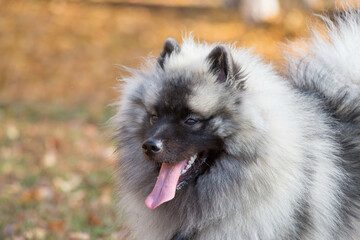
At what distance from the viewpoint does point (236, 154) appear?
3.21m

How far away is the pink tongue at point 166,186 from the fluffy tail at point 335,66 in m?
1.31

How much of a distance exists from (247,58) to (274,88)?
337mm

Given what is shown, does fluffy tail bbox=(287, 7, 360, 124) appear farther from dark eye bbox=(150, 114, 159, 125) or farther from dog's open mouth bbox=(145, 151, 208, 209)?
dark eye bbox=(150, 114, 159, 125)

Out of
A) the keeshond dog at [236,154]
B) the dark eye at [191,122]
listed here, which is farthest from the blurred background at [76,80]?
the dark eye at [191,122]

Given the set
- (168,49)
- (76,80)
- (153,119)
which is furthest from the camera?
(76,80)

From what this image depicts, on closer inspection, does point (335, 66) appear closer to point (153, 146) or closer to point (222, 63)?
point (222, 63)

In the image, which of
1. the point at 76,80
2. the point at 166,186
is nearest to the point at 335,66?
the point at 166,186

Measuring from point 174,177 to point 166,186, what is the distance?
8cm

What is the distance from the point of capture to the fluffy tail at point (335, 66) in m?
Result: 3.71

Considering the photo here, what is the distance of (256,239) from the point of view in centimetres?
317

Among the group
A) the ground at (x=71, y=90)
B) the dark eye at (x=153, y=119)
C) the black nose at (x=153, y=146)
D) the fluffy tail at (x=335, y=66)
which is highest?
the fluffy tail at (x=335, y=66)

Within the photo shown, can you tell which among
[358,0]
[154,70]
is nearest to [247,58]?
[154,70]

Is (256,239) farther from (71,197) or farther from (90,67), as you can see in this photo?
(90,67)

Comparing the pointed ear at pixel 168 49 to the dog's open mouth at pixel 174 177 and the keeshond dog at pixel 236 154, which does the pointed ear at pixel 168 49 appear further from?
the dog's open mouth at pixel 174 177
